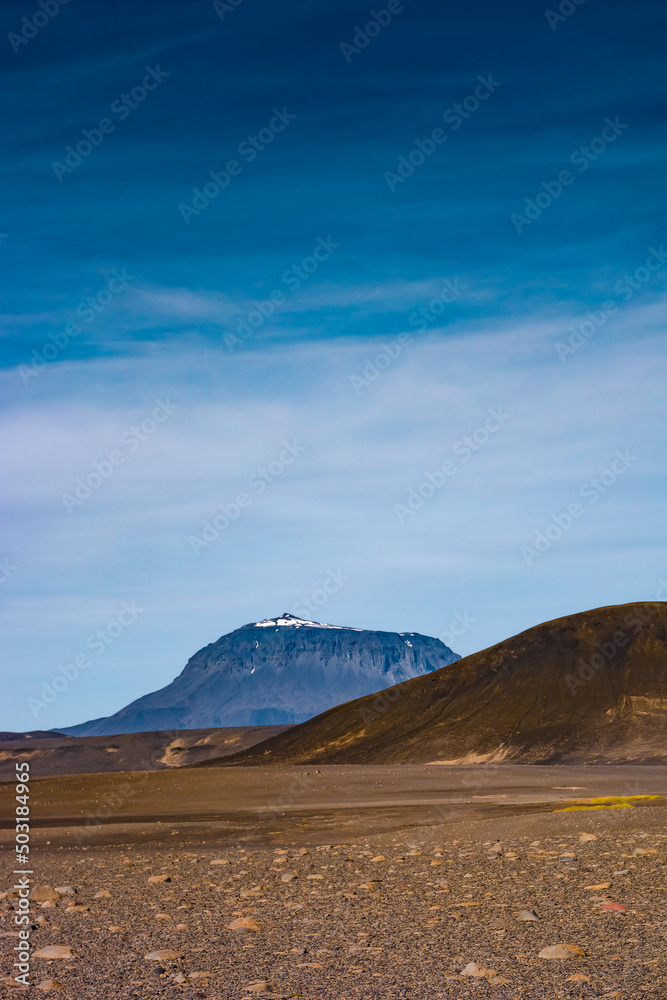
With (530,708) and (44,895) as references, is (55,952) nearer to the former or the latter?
(44,895)

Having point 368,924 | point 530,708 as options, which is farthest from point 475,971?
point 530,708

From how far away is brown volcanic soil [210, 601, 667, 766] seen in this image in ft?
325

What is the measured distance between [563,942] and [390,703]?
118 m

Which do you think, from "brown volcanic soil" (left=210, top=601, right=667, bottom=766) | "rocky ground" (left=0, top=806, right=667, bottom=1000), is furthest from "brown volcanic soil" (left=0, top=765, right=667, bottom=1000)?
"brown volcanic soil" (left=210, top=601, right=667, bottom=766)

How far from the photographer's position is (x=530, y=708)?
110625mm

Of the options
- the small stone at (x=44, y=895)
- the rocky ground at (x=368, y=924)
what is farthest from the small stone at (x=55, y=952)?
the small stone at (x=44, y=895)

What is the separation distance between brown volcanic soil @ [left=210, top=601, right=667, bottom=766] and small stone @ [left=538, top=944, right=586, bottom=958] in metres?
85.2

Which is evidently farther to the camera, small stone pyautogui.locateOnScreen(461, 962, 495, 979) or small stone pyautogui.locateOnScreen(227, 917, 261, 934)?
small stone pyautogui.locateOnScreen(227, 917, 261, 934)

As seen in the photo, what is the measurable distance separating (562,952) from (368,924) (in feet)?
8.37

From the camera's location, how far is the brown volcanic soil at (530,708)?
325 feet

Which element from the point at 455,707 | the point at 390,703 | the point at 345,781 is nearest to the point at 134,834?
the point at 345,781

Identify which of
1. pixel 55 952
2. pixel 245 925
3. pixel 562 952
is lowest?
pixel 562 952

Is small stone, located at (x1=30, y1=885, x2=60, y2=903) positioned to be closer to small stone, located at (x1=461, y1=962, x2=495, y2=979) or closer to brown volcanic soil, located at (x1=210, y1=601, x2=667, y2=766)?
small stone, located at (x1=461, y1=962, x2=495, y2=979)

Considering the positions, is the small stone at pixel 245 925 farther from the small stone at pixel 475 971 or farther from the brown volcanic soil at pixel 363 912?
the small stone at pixel 475 971
